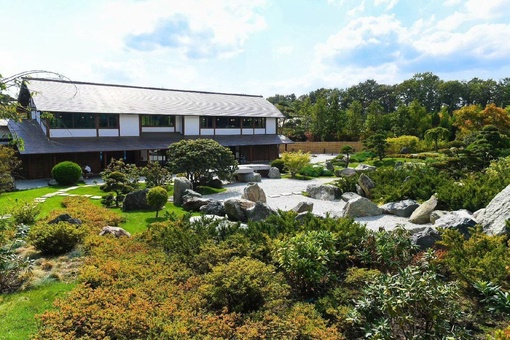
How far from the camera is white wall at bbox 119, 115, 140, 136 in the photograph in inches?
1105

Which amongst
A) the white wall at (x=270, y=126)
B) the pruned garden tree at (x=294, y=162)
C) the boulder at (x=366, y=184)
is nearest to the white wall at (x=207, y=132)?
the white wall at (x=270, y=126)

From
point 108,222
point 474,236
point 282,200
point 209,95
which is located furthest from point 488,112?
point 108,222

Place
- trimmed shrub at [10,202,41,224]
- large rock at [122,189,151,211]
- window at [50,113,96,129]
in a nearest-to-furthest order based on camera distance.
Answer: trimmed shrub at [10,202,41,224] < large rock at [122,189,151,211] < window at [50,113,96,129]

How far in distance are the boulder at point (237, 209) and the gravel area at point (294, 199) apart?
5.89 ft

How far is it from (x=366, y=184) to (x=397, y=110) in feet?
114

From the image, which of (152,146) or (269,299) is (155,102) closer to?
(152,146)

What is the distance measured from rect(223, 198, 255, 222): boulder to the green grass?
683 centimetres

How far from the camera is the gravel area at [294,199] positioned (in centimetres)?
1251

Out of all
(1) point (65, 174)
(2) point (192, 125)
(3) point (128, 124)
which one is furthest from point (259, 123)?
(1) point (65, 174)

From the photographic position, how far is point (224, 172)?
20.2 meters

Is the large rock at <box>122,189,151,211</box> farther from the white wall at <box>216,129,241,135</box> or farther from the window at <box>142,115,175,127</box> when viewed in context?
the white wall at <box>216,129,241,135</box>

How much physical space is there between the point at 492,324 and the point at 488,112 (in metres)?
38.7

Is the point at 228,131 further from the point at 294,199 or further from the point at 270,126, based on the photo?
the point at 294,199

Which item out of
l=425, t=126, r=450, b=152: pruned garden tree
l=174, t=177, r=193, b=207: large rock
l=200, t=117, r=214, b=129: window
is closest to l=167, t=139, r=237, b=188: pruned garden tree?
l=174, t=177, r=193, b=207: large rock
